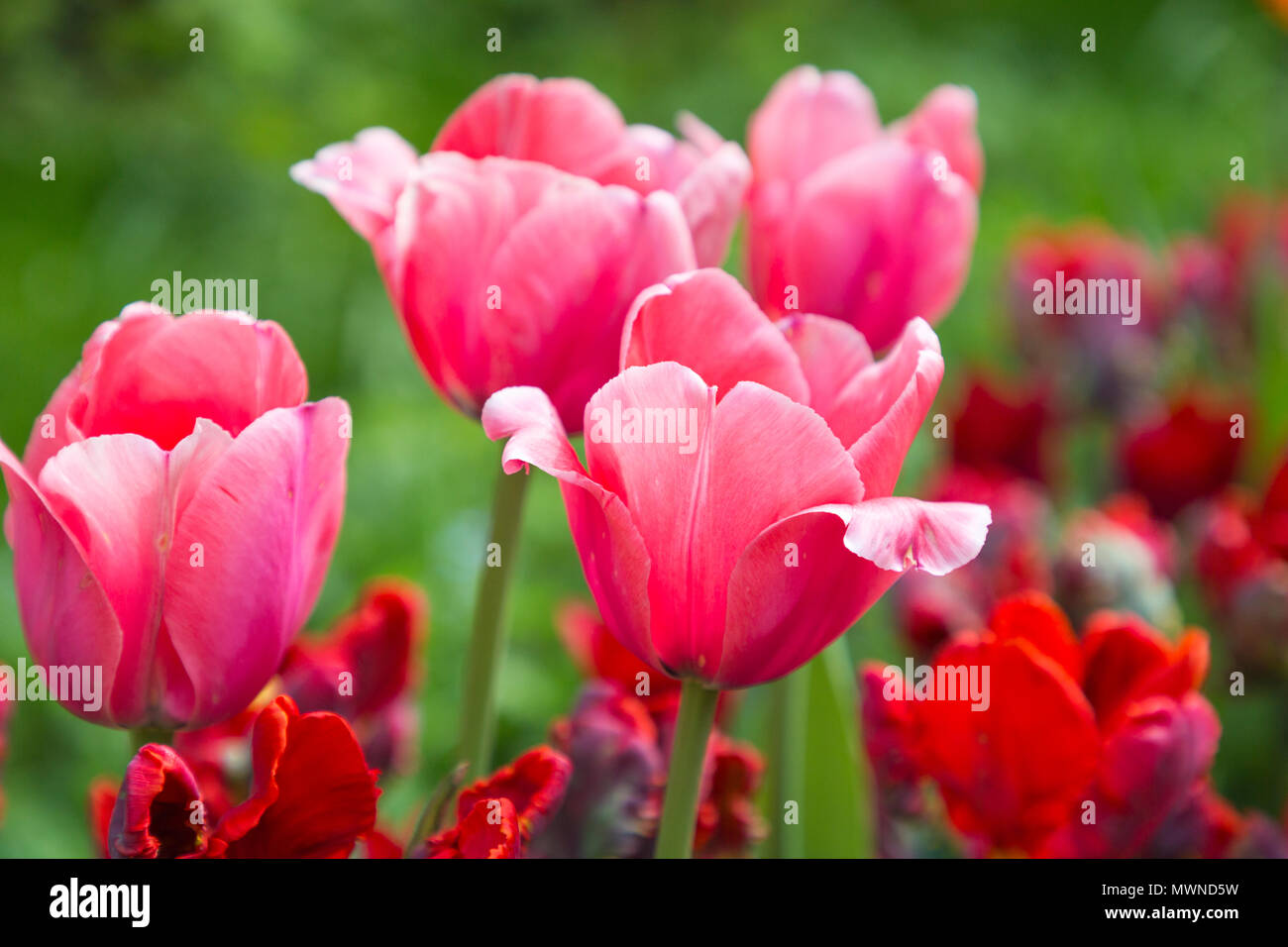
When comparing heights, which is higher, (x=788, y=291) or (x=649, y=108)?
(x=649, y=108)

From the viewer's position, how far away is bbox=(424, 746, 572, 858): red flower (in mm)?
346

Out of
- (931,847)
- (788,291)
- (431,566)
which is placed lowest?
(931,847)

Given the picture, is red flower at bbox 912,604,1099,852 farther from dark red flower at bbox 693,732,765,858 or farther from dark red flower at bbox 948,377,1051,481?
dark red flower at bbox 948,377,1051,481

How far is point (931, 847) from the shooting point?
574 millimetres

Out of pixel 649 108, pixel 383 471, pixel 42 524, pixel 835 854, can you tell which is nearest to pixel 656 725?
pixel 835 854

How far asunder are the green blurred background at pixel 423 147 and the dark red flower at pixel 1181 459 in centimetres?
14

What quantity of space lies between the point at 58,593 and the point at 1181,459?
0.73 metres

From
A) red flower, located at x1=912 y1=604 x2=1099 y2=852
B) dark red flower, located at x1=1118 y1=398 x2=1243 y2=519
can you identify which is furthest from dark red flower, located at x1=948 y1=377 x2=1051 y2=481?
red flower, located at x1=912 y1=604 x2=1099 y2=852

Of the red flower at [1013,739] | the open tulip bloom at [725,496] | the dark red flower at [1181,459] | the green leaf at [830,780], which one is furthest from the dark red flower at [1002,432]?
the open tulip bloom at [725,496]

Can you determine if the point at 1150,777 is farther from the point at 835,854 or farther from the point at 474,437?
the point at 474,437

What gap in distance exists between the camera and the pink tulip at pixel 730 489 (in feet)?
1.05

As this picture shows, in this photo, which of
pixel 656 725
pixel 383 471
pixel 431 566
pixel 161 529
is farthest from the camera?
pixel 383 471

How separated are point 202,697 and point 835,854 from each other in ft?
0.97

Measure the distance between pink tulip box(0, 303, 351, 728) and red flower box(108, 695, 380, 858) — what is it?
2cm
